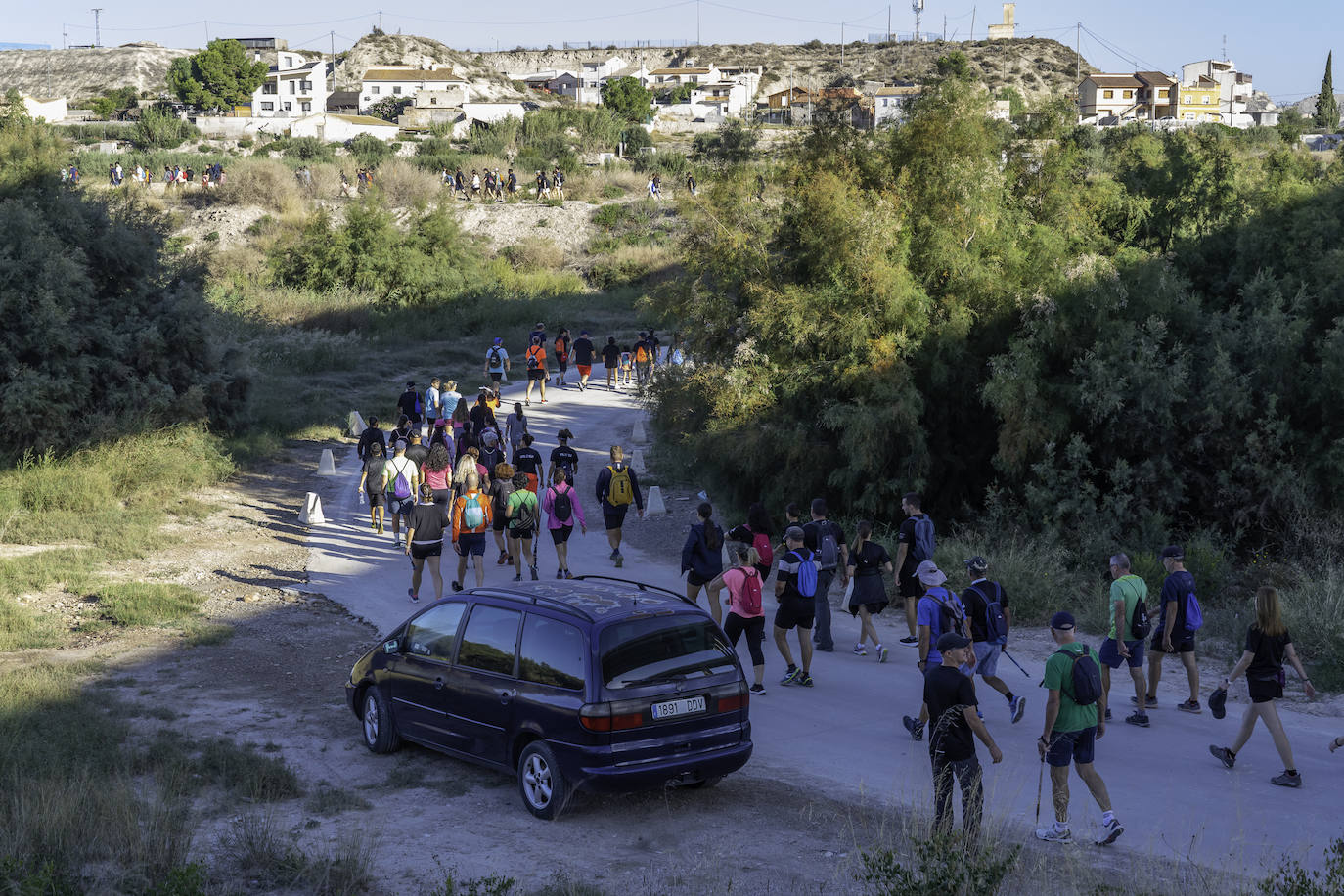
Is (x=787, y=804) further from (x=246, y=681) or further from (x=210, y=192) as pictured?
(x=210, y=192)

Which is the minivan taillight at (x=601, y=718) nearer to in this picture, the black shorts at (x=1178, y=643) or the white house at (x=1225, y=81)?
the black shorts at (x=1178, y=643)

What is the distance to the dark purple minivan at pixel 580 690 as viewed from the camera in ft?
25.0

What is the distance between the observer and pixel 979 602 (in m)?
9.56

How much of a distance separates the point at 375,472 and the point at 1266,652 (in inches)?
489

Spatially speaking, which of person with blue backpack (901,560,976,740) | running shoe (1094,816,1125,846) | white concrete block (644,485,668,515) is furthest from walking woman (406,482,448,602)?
running shoe (1094,816,1125,846)

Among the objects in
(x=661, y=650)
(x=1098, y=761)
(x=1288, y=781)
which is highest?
(x=661, y=650)

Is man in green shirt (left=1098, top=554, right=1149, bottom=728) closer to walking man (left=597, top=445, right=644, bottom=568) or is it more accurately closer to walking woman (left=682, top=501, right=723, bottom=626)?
walking woman (left=682, top=501, right=723, bottom=626)

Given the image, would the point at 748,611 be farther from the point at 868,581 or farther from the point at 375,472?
the point at 375,472

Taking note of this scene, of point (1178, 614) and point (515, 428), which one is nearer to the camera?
point (1178, 614)

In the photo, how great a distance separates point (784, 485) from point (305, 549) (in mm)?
7275

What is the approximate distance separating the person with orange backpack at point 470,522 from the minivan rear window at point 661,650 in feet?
20.6

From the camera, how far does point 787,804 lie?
27.2 feet

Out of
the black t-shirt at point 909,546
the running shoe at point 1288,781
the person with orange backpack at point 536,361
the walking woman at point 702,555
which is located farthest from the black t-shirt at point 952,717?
the person with orange backpack at point 536,361

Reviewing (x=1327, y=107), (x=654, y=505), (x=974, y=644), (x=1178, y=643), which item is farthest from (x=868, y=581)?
(x=1327, y=107)
